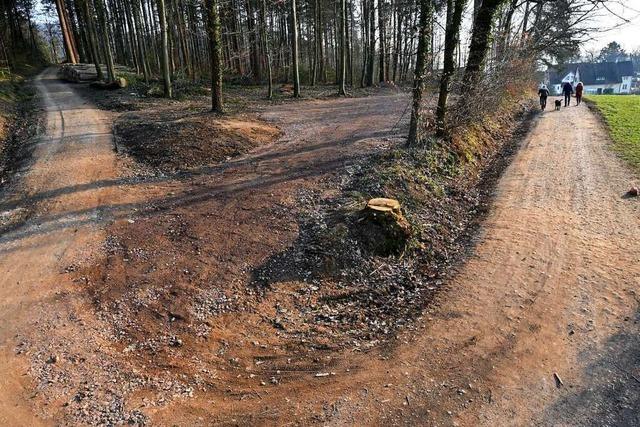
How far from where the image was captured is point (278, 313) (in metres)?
6.16

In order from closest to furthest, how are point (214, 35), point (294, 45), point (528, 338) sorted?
point (528, 338)
point (214, 35)
point (294, 45)

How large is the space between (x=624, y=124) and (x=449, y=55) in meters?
11.6

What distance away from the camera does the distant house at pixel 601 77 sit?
76.7 metres

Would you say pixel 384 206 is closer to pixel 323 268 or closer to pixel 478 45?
pixel 323 268

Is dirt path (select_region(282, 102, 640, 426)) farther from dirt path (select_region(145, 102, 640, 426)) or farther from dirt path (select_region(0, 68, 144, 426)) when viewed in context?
dirt path (select_region(0, 68, 144, 426))

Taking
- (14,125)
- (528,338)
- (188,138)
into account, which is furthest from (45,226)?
(14,125)

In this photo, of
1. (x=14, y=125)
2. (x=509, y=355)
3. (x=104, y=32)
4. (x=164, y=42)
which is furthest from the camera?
(x=104, y=32)

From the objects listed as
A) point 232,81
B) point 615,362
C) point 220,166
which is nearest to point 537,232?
point 615,362

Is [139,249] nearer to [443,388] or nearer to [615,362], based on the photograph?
[443,388]

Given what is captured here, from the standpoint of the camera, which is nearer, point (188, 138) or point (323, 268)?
point (323, 268)

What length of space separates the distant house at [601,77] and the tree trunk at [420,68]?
7837cm

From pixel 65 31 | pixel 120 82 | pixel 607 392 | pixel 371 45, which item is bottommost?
pixel 607 392

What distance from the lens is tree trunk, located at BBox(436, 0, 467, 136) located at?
35.7 ft

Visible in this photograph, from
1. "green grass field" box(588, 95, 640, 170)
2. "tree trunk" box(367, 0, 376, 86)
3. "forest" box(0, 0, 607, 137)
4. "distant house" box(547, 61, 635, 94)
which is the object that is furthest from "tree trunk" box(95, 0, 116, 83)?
"distant house" box(547, 61, 635, 94)
